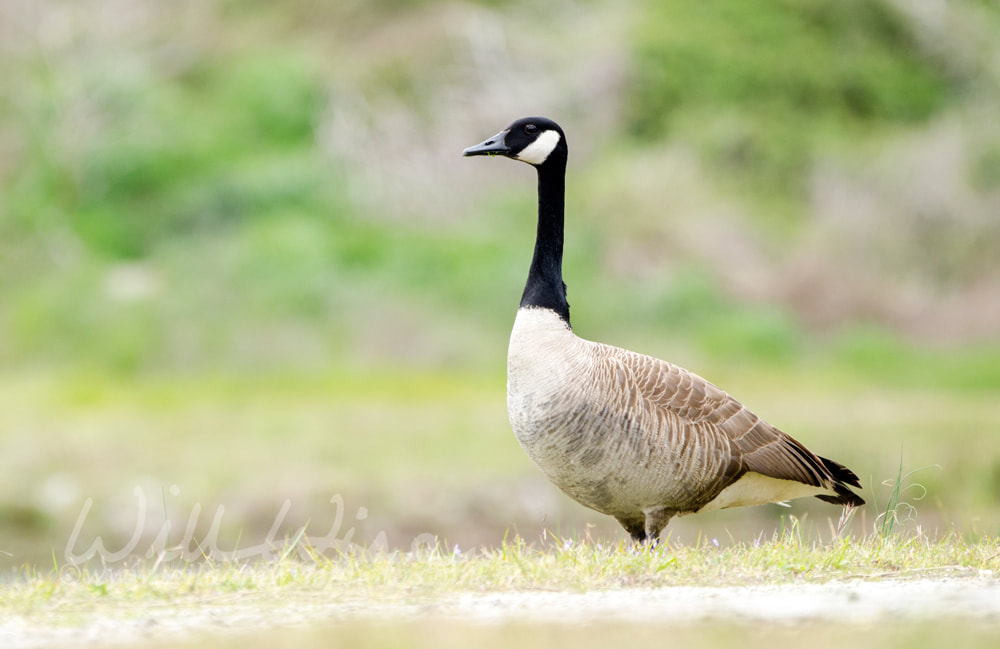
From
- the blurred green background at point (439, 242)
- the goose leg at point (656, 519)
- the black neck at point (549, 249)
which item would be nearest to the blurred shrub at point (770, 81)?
the blurred green background at point (439, 242)

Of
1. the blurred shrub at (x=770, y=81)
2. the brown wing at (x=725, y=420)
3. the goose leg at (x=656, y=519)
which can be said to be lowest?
the goose leg at (x=656, y=519)

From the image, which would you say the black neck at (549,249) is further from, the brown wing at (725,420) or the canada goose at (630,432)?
the brown wing at (725,420)

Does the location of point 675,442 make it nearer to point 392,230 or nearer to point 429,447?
point 429,447

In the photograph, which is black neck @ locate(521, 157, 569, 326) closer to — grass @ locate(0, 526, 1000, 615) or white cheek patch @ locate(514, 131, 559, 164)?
white cheek patch @ locate(514, 131, 559, 164)

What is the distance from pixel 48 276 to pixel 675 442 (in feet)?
65.9

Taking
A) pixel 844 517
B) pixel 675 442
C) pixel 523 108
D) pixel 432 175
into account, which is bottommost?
pixel 844 517

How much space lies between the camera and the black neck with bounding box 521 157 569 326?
6727 millimetres

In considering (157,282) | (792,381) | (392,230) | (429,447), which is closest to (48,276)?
(157,282)

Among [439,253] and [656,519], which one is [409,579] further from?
[439,253]

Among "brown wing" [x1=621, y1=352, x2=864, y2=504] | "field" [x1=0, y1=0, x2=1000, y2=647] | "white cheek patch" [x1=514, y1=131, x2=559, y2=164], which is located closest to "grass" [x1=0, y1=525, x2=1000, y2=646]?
"field" [x1=0, y1=0, x2=1000, y2=647]

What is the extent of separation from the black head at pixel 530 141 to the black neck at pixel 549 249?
7 cm

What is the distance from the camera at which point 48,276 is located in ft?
76.7

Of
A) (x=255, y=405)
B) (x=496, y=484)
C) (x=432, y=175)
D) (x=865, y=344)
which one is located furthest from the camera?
(x=432, y=175)

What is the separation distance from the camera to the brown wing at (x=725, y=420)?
21.3ft
